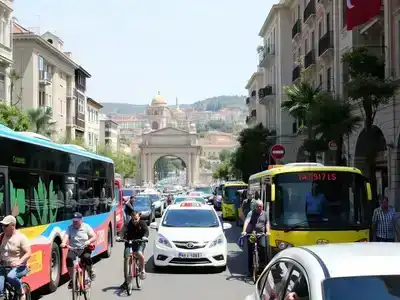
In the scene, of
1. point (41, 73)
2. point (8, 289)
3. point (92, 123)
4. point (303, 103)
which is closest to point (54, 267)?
point (8, 289)

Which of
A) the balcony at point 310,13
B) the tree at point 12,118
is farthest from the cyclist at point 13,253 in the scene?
the balcony at point 310,13

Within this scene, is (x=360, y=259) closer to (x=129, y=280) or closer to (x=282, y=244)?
(x=129, y=280)

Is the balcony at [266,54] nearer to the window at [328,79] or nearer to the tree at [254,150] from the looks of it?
the tree at [254,150]

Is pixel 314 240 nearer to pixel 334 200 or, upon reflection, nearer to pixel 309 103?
pixel 334 200

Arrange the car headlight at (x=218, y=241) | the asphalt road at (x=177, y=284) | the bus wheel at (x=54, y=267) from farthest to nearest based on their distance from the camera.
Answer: the car headlight at (x=218, y=241) < the bus wheel at (x=54, y=267) < the asphalt road at (x=177, y=284)

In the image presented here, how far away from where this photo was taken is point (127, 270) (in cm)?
1208

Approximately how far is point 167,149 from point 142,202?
423 ft

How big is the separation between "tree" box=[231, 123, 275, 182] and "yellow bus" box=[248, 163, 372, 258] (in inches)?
1474

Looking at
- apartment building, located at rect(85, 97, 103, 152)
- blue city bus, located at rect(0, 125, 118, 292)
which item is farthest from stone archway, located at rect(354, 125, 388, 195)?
apartment building, located at rect(85, 97, 103, 152)

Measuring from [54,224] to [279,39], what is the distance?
1793 inches

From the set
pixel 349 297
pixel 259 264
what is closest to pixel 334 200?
pixel 259 264

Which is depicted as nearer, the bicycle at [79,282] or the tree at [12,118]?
the bicycle at [79,282]

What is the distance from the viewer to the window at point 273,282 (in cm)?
479

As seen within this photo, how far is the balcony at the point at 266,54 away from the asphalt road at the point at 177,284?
43125 mm
